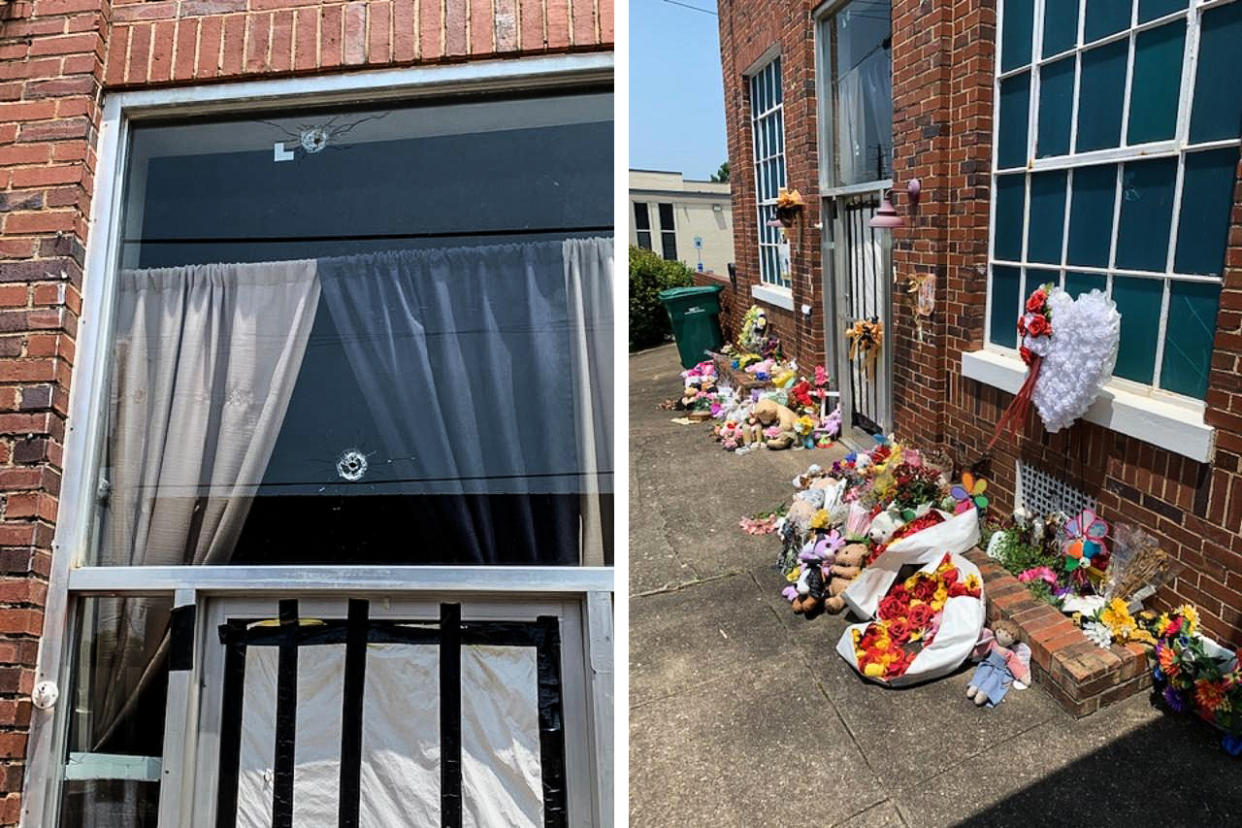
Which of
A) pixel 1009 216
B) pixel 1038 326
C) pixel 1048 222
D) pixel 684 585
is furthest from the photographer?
pixel 684 585

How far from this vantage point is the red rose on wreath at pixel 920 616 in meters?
3.61

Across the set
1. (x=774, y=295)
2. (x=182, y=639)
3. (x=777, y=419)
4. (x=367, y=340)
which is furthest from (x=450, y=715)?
(x=774, y=295)

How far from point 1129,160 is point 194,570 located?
3781 mm

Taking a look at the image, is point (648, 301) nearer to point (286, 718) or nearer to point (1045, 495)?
point (1045, 495)

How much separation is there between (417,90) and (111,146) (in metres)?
0.99

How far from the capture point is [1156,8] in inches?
125

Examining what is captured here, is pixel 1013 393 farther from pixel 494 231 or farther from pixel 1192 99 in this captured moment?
pixel 494 231

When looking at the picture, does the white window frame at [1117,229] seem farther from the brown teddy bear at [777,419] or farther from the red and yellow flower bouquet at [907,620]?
the brown teddy bear at [777,419]

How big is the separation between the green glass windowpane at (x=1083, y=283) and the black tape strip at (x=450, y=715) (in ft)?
10.00

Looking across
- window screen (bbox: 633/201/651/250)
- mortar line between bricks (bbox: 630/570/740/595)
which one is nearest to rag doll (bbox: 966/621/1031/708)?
mortar line between bricks (bbox: 630/570/740/595)

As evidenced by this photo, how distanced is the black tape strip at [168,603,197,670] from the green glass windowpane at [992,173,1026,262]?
156 inches

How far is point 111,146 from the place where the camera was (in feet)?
8.45

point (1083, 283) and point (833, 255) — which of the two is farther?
point (833, 255)

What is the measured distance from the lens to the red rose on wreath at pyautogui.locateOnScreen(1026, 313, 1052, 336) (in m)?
3.67
